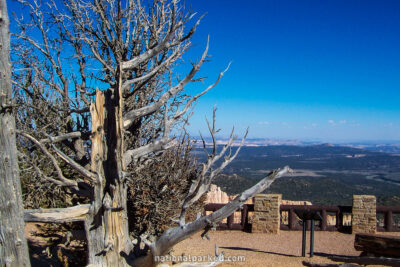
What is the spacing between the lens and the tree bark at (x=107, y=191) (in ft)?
18.8

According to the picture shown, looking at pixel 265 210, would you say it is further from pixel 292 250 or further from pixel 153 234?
pixel 153 234

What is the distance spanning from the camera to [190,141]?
406 inches

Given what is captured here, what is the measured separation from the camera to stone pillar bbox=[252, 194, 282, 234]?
13.2 meters

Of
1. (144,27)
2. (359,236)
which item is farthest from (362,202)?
(144,27)

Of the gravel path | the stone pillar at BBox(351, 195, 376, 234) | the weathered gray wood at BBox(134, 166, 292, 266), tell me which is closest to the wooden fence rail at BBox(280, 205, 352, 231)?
the gravel path

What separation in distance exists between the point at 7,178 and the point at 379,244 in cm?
752

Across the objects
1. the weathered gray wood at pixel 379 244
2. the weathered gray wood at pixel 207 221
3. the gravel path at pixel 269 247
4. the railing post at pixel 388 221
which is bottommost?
the gravel path at pixel 269 247

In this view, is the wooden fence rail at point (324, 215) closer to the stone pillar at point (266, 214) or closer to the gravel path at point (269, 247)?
the gravel path at point (269, 247)

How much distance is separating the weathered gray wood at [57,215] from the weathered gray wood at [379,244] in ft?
20.6

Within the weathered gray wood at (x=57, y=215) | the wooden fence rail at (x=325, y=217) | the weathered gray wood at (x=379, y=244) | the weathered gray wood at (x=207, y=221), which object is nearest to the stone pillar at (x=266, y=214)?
the wooden fence rail at (x=325, y=217)

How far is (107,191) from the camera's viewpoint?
5.91m

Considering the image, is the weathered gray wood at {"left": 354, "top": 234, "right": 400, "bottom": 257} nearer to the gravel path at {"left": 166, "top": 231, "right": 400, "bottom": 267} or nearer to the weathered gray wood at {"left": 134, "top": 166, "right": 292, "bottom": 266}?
the gravel path at {"left": 166, "top": 231, "right": 400, "bottom": 267}

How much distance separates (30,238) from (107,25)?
26.1ft

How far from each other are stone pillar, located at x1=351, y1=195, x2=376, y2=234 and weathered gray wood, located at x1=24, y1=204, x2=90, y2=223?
32.1 feet
